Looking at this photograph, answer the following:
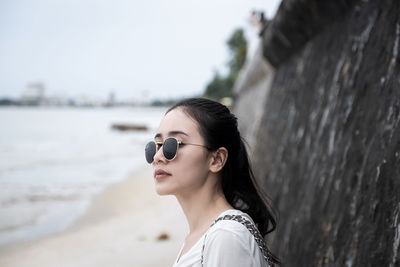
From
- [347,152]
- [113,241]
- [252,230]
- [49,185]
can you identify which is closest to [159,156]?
[252,230]

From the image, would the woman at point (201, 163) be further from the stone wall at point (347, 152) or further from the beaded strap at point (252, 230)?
the stone wall at point (347, 152)

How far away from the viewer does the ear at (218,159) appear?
1744 mm

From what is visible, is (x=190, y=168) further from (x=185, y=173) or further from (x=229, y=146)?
(x=229, y=146)

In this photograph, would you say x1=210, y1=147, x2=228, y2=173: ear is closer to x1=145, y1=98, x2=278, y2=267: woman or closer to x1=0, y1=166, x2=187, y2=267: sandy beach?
x1=145, y1=98, x2=278, y2=267: woman

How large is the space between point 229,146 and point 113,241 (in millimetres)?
6798

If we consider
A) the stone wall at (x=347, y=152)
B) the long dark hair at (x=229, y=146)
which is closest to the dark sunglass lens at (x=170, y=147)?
the long dark hair at (x=229, y=146)

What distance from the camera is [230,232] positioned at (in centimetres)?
135

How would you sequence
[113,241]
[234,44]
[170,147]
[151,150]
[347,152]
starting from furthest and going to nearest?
[234,44], [113,241], [347,152], [151,150], [170,147]

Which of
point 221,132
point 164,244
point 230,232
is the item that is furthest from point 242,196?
point 164,244

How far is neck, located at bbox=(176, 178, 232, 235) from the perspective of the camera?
172 cm

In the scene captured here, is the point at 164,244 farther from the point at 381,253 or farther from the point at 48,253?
the point at 381,253

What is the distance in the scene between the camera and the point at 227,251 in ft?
4.31

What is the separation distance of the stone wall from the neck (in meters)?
0.55

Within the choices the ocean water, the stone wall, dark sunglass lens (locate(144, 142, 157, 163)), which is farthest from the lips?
the ocean water
